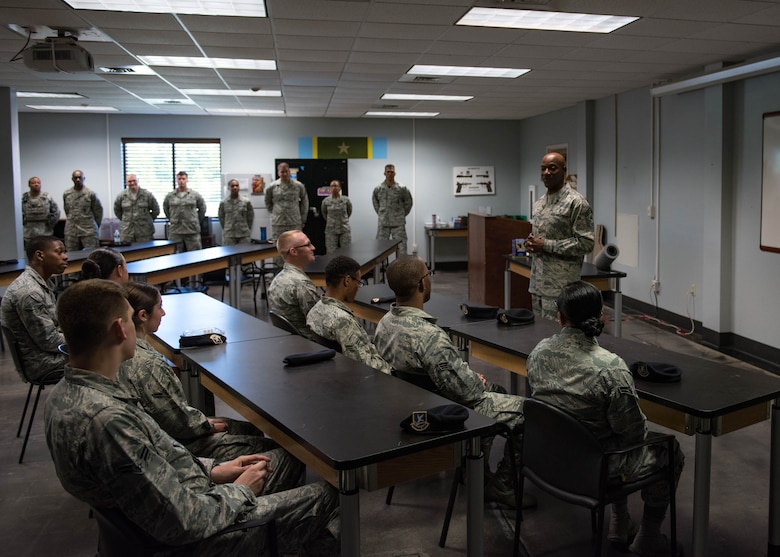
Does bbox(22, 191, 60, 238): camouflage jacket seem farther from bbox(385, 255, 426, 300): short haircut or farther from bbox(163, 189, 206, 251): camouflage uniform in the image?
bbox(385, 255, 426, 300): short haircut

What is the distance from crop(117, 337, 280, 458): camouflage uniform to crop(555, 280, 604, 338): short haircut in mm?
1242

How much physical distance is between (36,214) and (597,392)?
893 centimetres

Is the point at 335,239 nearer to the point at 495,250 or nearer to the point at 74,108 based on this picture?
the point at 495,250

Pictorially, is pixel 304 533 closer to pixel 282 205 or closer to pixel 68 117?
pixel 282 205

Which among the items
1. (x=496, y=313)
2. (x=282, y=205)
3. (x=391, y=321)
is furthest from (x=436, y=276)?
(x=391, y=321)

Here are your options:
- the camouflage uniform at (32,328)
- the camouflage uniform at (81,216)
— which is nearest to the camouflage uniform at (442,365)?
the camouflage uniform at (32,328)

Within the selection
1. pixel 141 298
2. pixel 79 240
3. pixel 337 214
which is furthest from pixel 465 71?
pixel 79 240

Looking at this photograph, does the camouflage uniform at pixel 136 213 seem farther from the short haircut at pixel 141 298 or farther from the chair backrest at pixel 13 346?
the short haircut at pixel 141 298

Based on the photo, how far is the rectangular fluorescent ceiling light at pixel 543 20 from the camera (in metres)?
4.61

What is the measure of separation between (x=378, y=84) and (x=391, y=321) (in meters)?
5.31

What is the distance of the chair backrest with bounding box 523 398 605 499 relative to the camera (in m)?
2.16

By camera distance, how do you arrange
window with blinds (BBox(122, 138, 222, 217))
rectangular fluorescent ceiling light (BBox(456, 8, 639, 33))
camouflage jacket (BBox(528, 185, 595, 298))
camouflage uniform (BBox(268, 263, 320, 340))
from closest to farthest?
camouflage uniform (BBox(268, 263, 320, 340)) → camouflage jacket (BBox(528, 185, 595, 298)) → rectangular fluorescent ceiling light (BBox(456, 8, 639, 33)) → window with blinds (BBox(122, 138, 222, 217))

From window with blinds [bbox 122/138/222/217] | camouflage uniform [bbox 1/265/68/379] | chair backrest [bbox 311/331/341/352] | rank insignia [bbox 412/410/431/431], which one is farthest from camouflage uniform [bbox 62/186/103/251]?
rank insignia [bbox 412/410/431/431]

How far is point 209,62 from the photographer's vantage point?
20.5 ft
